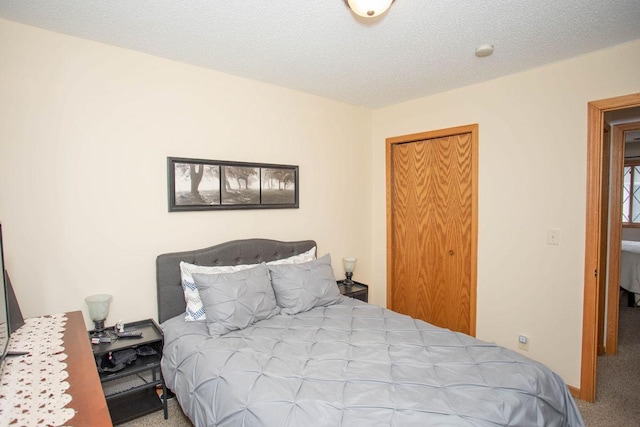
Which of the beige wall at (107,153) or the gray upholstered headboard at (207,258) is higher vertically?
the beige wall at (107,153)

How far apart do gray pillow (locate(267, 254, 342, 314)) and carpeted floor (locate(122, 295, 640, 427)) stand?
1.01 meters

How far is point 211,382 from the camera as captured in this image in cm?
170

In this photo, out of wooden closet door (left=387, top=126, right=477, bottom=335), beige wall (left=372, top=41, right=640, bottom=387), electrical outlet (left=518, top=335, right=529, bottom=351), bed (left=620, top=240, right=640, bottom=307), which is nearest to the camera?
beige wall (left=372, top=41, right=640, bottom=387)

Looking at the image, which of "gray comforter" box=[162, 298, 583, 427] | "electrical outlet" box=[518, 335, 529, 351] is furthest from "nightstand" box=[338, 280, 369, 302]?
"electrical outlet" box=[518, 335, 529, 351]

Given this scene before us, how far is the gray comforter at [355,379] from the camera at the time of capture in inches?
54.1

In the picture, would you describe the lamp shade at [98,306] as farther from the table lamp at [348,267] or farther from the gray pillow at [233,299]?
the table lamp at [348,267]

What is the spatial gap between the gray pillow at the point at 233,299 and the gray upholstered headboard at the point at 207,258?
0.90 feet

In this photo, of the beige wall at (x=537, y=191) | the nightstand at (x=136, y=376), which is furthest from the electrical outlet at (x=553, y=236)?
the nightstand at (x=136, y=376)

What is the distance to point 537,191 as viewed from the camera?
2.70 metres

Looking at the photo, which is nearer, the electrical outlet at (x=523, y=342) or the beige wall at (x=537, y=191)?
the beige wall at (x=537, y=191)

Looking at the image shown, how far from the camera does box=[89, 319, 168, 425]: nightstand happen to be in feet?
6.63

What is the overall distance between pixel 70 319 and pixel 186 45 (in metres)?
1.84

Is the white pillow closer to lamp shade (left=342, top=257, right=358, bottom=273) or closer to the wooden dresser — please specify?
the wooden dresser

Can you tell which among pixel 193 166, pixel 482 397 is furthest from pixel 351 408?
pixel 193 166
